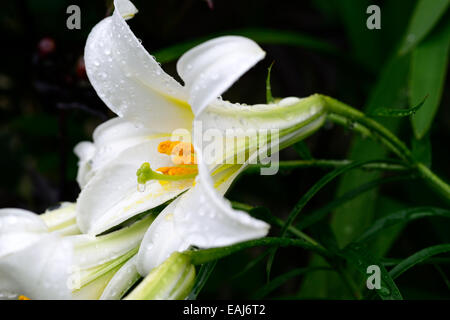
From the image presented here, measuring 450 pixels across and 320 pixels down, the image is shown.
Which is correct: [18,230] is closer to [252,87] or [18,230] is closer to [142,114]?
[142,114]

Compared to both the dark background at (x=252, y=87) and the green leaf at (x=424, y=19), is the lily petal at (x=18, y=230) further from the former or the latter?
the green leaf at (x=424, y=19)

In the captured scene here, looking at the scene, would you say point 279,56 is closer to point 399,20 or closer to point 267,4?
point 267,4

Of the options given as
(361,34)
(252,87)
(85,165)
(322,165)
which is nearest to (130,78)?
(85,165)

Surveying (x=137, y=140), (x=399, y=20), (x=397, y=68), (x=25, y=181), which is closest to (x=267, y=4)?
(x=399, y=20)

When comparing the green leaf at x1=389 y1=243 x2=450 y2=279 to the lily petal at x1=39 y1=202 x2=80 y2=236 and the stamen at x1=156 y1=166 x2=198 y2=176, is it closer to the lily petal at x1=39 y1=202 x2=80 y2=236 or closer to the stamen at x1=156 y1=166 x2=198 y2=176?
the stamen at x1=156 y1=166 x2=198 y2=176

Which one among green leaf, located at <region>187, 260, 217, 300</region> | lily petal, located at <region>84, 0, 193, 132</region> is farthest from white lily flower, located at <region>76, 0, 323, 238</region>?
green leaf, located at <region>187, 260, 217, 300</region>
